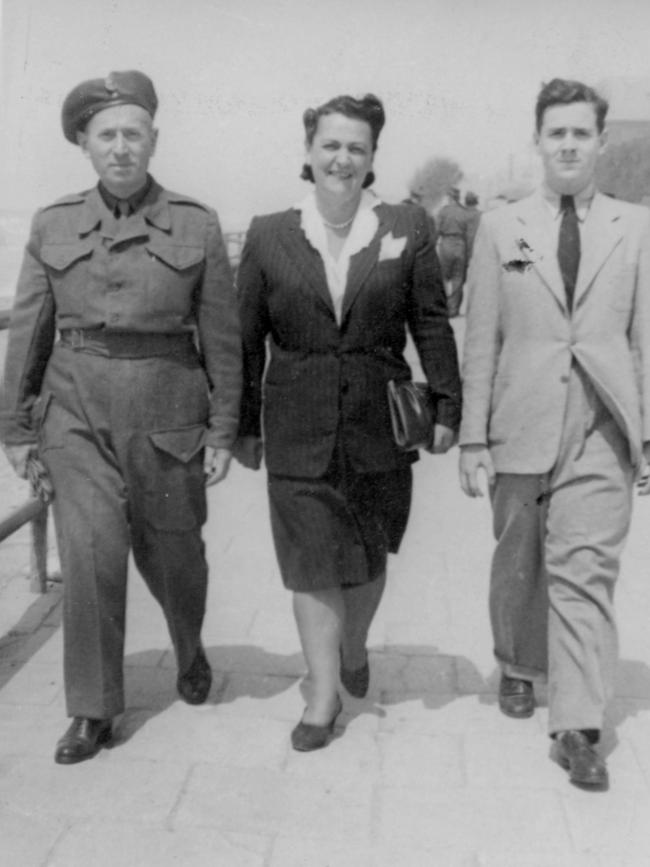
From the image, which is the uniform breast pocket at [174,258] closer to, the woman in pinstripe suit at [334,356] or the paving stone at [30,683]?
the woman in pinstripe suit at [334,356]

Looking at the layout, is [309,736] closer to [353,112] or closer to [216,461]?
[216,461]

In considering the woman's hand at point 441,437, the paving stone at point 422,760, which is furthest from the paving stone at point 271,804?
the woman's hand at point 441,437

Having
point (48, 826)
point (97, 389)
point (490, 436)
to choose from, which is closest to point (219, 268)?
point (97, 389)

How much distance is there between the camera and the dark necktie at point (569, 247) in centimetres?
368

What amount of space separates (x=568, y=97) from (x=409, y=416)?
108cm

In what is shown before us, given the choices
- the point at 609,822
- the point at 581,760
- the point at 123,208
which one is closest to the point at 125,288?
the point at 123,208

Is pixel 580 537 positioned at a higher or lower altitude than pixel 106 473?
lower

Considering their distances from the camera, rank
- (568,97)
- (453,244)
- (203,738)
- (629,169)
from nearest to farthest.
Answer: (568,97), (203,738), (629,169), (453,244)

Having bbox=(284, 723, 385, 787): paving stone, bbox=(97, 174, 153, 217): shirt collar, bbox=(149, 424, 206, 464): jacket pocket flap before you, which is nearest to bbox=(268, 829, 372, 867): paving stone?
bbox=(284, 723, 385, 787): paving stone

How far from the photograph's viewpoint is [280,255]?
373cm

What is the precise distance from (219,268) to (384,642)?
5.76 ft

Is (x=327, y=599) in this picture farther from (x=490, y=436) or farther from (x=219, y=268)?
(x=219, y=268)

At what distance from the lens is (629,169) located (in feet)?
54.9

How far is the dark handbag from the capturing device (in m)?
3.71
